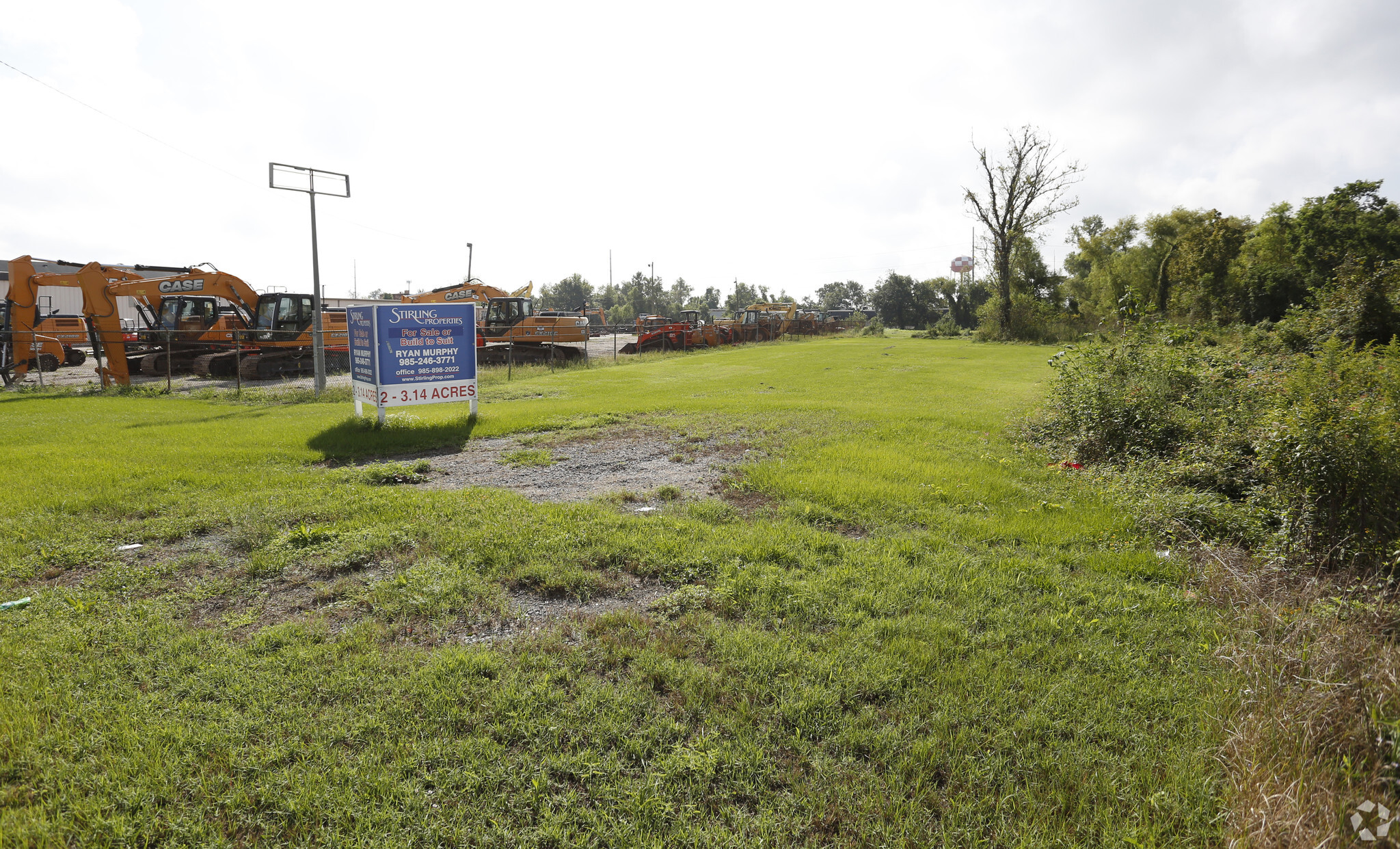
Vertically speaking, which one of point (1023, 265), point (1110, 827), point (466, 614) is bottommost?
point (1110, 827)

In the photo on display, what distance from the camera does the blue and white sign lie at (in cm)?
1055

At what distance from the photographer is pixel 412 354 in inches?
427

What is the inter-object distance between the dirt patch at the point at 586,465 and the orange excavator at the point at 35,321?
609 inches

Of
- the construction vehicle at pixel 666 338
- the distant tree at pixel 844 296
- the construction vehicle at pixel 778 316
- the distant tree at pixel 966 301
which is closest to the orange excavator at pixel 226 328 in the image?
the construction vehicle at pixel 666 338

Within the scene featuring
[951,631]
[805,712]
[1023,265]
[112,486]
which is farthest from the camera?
[1023,265]

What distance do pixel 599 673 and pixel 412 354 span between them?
347 inches

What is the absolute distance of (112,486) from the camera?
6.73m

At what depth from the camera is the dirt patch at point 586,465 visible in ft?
23.8

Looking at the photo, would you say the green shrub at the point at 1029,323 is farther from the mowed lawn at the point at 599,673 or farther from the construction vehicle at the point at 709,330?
the mowed lawn at the point at 599,673

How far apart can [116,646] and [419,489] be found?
3347mm

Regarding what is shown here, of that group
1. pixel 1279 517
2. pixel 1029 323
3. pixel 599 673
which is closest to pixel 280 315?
pixel 599 673

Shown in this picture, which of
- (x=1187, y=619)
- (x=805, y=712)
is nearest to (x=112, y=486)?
(x=805, y=712)

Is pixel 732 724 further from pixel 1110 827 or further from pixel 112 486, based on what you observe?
pixel 112 486

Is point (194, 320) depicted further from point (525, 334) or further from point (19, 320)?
point (525, 334)
